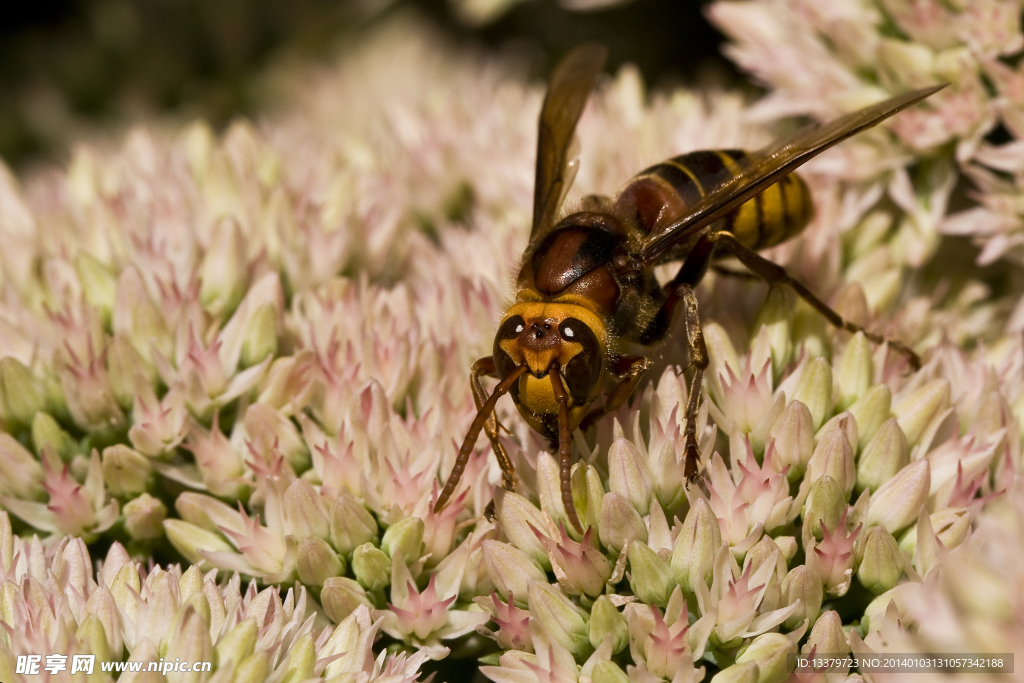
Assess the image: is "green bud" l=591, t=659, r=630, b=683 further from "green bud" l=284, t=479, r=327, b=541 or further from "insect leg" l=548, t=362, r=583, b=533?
"green bud" l=284, t=479, r=327, b=541

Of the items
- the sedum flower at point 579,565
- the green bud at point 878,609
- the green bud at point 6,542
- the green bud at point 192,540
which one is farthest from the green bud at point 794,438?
the green bud at point 6,542

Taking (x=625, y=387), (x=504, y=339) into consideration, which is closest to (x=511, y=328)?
(x=504, y=339)

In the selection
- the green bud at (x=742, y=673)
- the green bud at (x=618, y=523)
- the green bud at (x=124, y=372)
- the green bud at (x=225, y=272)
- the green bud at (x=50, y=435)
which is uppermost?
the green bud at (x=225, y=272)

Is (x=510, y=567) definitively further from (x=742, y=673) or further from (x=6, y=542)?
(x=6, y=542)

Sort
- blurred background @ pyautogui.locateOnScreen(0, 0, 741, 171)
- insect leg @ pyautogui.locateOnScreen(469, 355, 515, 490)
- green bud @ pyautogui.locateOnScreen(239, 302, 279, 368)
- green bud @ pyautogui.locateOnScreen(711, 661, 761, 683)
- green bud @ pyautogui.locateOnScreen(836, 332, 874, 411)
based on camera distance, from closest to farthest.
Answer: green bud @ pyautogui.locateOnScreen(711, 661, 761, 683) < insect leg @ pyautogui.locateOnScreen(469, 355, 515, 490) < green bud @ pyautogui.locateOnScreen(836, 332, 874, 411) < green bud @ pyautogui.locateOnScreen(239, 302, 279, 368) < blurred background @ pyautogui.locateOnScreen(0, 0, 741, 171)

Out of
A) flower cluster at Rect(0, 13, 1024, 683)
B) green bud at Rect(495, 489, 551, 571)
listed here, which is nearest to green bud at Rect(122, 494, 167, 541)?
flower cluster at Rect(0, 13, 1024, 683)

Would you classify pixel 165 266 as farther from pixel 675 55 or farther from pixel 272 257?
pixel 675 55

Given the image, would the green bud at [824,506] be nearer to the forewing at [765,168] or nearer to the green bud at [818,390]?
the green bud at [818,390]
